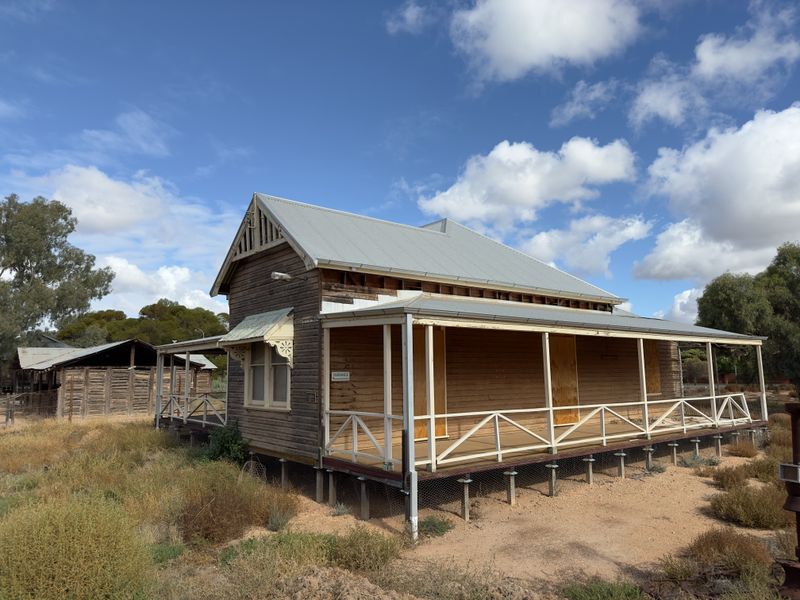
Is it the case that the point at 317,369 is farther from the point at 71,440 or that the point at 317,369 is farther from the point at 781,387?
the point at 781,387

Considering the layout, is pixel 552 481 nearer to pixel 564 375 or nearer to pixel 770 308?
pixel 564 375

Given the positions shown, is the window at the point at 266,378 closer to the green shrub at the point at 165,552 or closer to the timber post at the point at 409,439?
the timber post at the point at 409,439

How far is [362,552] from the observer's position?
709cm

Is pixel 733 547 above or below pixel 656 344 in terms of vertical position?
below

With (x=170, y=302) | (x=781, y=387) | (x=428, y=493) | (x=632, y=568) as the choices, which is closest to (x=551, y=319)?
(x=428, y=493)

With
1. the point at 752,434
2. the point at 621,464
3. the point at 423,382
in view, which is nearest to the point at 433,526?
the point at 423,382

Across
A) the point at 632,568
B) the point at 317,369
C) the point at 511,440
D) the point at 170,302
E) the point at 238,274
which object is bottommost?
the point at 632,568

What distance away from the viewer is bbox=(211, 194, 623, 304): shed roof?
12156 millimetres

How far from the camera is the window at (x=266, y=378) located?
1248 cm

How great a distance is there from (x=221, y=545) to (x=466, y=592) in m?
3.96

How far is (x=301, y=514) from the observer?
1005cm

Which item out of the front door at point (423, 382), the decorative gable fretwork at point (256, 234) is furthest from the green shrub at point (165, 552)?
the decorative gable fretwork at point (256, 234)

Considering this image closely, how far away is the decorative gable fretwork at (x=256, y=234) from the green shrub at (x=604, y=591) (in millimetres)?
9074

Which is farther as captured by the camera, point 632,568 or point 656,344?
point 656,344
